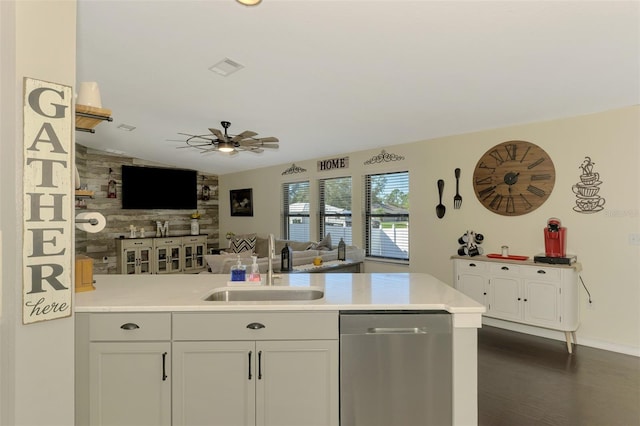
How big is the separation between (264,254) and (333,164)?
7.37 feet

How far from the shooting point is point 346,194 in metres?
6.14

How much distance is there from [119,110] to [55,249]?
368 centimetres

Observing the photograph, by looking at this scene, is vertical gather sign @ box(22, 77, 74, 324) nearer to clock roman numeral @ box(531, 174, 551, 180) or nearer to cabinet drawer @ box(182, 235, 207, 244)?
clock roman numeral @ box(531, 174, 551, 180)

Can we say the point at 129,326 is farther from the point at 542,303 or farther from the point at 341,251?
the point at 542,303

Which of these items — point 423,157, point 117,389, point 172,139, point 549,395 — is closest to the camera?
point 117,389

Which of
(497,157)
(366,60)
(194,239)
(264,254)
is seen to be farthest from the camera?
(194,239)

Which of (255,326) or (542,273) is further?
(542,273)

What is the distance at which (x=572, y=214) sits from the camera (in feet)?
12.2

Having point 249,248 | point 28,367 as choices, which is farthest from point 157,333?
point 249,248

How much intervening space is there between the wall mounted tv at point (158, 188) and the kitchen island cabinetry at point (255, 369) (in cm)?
658

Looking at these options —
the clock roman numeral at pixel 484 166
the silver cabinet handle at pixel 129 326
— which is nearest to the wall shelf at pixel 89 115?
the silver cabinet handle at pixel 129 326

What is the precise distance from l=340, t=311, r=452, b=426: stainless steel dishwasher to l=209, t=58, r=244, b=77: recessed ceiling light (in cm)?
229

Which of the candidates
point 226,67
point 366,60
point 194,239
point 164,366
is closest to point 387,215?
point 366,60

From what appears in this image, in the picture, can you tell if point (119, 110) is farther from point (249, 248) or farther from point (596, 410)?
point (596, 410)
